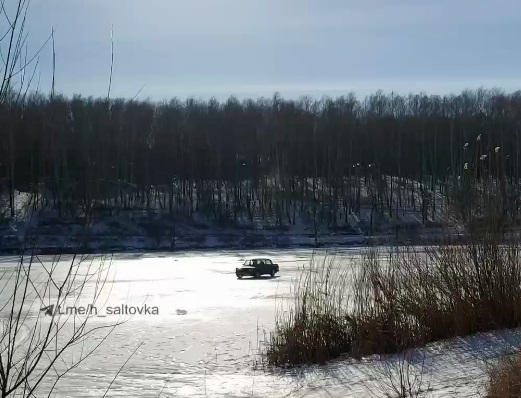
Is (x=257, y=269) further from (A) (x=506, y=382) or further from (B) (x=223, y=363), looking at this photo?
(A) (x=506, y=382)

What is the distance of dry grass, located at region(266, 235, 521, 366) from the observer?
31.3 feet

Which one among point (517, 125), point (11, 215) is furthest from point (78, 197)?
point (517, 125)

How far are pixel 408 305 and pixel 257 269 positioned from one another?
17890 mm

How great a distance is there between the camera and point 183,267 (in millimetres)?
33000

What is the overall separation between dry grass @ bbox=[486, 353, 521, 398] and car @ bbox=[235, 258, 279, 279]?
71.9 ft

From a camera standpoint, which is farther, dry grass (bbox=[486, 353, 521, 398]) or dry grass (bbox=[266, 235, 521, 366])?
dry grass (bbox=[266, 235, 521, 366])

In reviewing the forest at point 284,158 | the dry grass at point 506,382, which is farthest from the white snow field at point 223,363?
the forest at point 284,158

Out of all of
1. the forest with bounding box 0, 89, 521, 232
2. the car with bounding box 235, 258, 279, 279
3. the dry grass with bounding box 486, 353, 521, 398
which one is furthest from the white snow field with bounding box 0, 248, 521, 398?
the forest with bounding box 0, 89, 521, 232

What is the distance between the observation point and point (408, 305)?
33.4 ft

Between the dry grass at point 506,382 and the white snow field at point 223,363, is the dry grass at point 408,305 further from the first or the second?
the dry grass at point 506,382

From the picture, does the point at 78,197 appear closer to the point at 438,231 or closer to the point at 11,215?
the point at 11,215

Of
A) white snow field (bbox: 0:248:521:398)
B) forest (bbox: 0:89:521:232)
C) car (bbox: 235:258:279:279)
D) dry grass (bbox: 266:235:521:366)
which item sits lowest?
car (bbox: 235:258:279:279)

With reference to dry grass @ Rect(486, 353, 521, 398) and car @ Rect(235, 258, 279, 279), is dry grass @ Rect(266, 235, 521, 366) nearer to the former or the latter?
dry grass @ Rect(486, 353, 521, 398)

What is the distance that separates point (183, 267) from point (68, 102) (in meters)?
29.3
